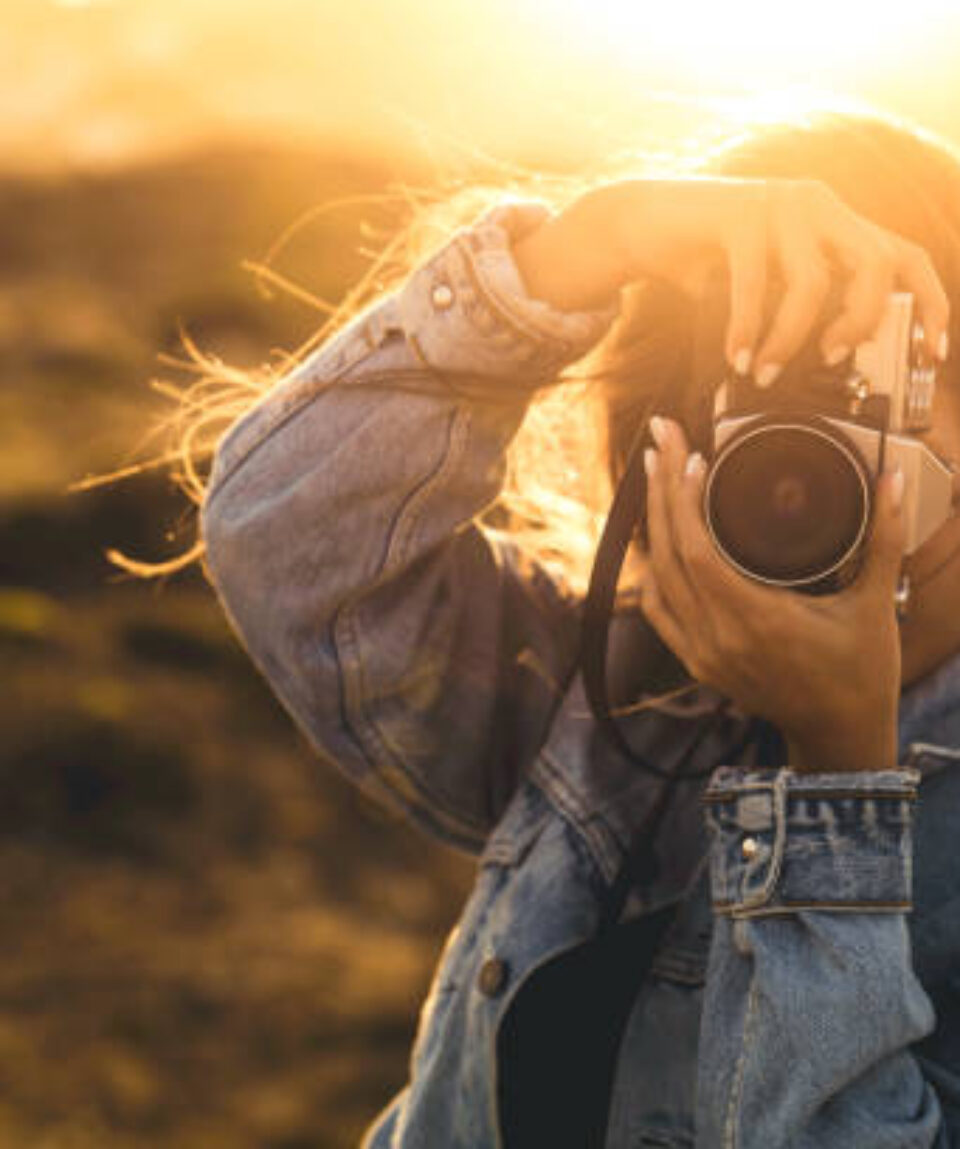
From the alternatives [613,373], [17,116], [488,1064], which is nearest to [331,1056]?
[488,1064]

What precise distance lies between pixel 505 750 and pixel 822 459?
37 cm

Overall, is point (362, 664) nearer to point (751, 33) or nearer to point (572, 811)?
point (572, 811)

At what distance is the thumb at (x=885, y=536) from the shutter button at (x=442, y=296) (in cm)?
31

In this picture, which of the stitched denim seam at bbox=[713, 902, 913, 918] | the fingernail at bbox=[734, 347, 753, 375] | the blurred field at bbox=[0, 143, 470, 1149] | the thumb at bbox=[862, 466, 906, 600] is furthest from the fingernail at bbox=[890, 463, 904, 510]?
the blurred field at bbox=[0, 143, 470, 1149]

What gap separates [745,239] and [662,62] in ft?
6.40

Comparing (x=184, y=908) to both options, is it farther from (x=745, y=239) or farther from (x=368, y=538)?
(x=745, y=239)

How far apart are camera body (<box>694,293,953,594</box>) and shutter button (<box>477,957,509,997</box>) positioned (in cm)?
32

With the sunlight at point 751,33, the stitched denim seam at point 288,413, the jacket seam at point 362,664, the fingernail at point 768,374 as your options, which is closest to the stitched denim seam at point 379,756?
the jacket seam at point 362,664

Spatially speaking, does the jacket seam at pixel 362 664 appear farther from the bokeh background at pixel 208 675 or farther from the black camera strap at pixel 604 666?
the bokeh background at pixel 208 675

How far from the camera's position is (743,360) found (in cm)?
93

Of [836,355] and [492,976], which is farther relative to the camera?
[492,976]

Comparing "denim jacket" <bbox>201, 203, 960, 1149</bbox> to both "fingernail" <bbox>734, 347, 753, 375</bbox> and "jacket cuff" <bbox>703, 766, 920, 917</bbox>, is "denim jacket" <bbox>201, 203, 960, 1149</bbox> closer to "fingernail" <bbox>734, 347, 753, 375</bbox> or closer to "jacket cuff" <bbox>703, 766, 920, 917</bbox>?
"jacket cuff" <bbox>703, 766, 920, 917</bbox>

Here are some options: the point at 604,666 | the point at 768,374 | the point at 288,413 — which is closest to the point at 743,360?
the point at 768,374

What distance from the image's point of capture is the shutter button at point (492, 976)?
103 cm
